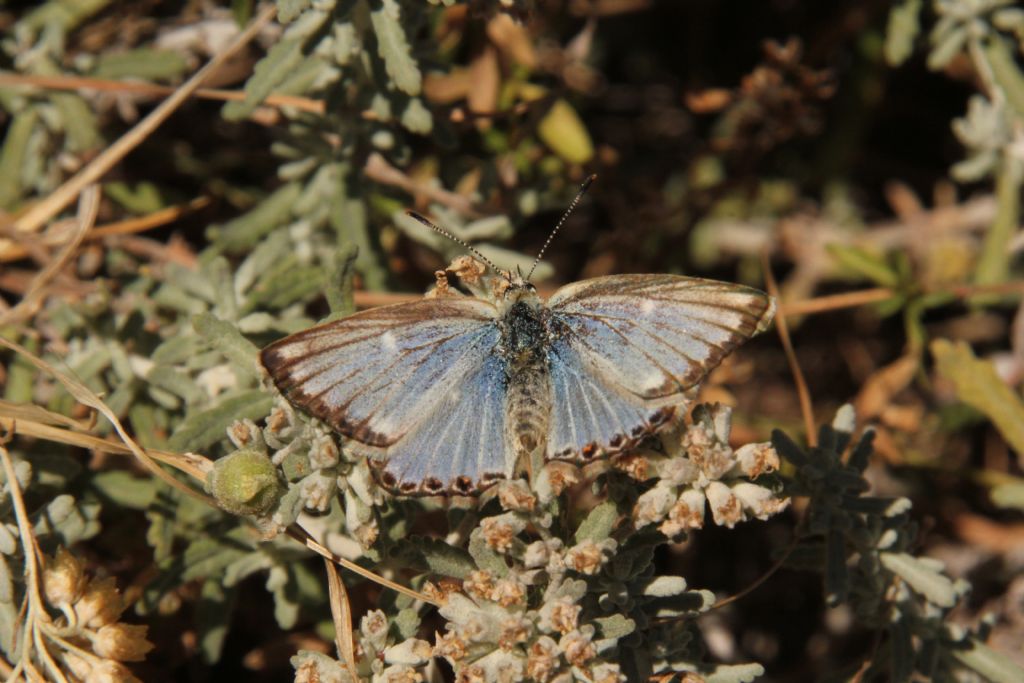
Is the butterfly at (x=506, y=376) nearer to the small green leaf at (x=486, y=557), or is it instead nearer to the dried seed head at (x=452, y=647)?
the small green leaf at (x=486, y=557)

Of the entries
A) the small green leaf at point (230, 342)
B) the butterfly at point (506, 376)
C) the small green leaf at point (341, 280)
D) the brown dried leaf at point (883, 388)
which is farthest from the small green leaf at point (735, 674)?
the brown dried leaf at point (883, 388)

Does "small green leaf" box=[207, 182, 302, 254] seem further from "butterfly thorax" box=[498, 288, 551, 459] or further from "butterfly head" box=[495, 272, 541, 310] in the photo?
"butterfly thorax" box=[498, 288, 551, 459]

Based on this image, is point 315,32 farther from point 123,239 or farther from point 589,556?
point 589,556

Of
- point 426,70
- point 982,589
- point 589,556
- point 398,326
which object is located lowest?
point 982,589

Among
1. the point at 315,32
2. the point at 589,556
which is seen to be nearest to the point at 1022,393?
the point at 589,556

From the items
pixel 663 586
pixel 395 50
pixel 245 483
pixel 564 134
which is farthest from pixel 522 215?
pixel 245 483

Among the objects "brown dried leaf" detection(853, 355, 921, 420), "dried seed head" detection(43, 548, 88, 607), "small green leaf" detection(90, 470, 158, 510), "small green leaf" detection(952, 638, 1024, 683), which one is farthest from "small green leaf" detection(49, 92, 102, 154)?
"small green leaf" detection(952, 638, 1024, 683)
